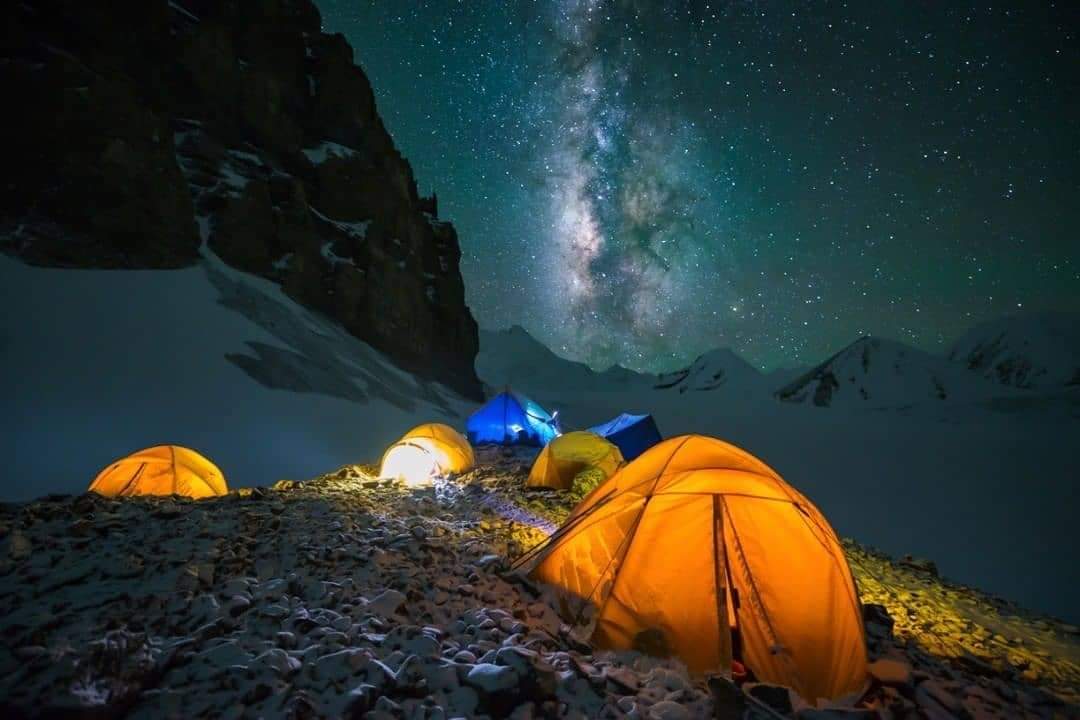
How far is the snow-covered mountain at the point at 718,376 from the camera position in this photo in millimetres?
157050

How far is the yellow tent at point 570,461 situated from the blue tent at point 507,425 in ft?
27.0

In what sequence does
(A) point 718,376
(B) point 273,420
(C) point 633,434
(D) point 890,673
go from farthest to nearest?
(A) point 718,376 < (B) point 273,420 < (C) point 633,434 < (D) point 890,673

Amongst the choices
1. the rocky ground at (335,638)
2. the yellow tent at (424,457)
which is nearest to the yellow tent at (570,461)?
the yellow tent at (424,457)

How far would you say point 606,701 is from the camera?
3545mm

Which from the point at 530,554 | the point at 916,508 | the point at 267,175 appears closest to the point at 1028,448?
the point at 916,508

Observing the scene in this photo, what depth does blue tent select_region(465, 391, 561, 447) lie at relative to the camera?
803 inches

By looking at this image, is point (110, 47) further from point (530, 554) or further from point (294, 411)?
point (530, 554)

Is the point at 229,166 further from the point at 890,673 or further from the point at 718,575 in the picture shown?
the point at 890,673

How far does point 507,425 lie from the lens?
20547 mm

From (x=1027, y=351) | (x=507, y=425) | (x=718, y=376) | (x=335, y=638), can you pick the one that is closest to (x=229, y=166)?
(x=507, y=425)

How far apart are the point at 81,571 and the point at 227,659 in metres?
2.17

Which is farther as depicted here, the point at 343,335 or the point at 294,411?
the point at 343,335

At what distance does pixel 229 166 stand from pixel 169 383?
27442mm

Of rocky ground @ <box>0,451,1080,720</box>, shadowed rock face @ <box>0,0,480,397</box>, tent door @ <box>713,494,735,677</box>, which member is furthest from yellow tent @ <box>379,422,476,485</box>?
shadowed rock face @ <box>0,0,480,397</box>
